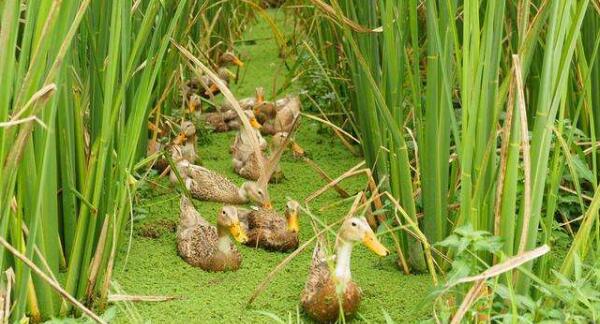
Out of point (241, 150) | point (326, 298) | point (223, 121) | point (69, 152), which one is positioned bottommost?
point (223, 121)

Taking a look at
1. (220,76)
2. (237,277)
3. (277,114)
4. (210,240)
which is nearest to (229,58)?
(220,76)

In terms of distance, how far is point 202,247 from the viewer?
3656 mm

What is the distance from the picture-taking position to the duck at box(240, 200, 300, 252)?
383 cm

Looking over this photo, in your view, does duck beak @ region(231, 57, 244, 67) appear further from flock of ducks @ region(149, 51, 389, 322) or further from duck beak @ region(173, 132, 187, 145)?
duck beak @ region(173, 132, 187, 145)

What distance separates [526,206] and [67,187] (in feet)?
4.08

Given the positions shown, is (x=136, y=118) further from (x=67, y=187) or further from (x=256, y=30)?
(x=256, y=30)

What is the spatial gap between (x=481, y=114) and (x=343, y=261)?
649 mm

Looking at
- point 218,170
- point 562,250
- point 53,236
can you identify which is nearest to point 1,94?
point 53,236

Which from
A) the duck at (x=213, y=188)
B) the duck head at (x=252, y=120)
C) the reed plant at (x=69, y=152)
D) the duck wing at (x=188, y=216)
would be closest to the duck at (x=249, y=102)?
the duck head at (x=252, y=120)

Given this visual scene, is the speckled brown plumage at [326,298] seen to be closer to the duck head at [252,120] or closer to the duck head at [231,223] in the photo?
the duck head at [231,223]

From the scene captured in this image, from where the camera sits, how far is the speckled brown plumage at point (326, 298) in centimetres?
312

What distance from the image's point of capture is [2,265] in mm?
2775

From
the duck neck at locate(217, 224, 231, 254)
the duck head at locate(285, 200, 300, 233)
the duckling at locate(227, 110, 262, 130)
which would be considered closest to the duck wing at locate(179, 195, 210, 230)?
the duck neck at locate(217, 224, 231, 254)

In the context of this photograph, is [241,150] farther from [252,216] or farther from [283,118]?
[252,216]
